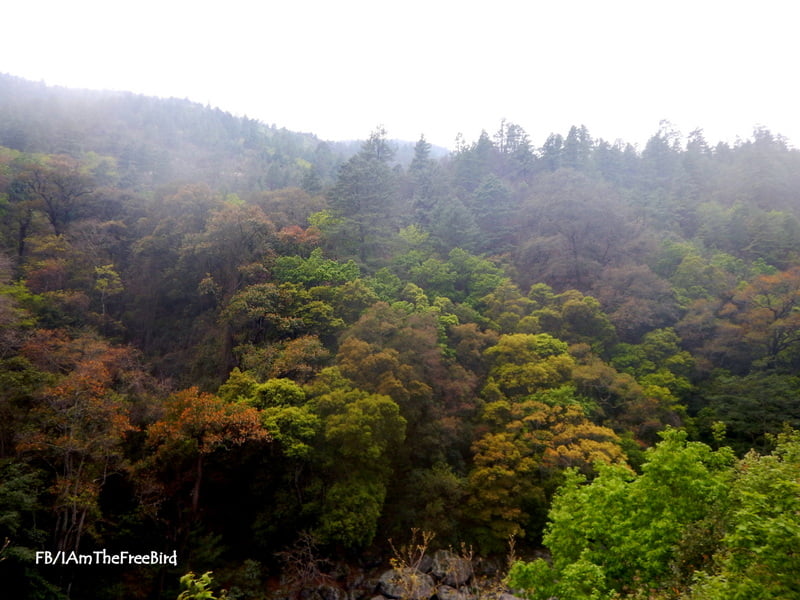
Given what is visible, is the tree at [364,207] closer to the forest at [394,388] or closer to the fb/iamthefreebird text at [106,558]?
the forest at [394,388]

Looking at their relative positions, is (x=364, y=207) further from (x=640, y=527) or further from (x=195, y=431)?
(x=640, y=527)

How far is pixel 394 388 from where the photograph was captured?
16641 millimetres

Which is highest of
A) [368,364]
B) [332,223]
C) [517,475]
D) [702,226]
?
[702,226]

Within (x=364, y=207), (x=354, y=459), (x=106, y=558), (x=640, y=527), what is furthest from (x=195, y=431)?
(x=364, y=207)

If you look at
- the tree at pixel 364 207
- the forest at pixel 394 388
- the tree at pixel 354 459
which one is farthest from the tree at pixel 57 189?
the tree at pixel 354 459

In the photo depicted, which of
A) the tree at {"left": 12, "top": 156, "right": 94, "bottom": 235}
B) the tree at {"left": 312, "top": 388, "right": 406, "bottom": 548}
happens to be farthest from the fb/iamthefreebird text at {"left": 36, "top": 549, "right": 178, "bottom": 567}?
the tree at {"left": 12, "top": 156, "right": 94, "bottom": 235}

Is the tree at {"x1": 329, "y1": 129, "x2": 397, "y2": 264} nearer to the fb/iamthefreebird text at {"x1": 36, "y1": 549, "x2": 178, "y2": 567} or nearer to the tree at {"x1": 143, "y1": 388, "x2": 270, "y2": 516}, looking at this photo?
the tree at {"x1": 143, "y1": 388, "x2": 270, "y2": 516}

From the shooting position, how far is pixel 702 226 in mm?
34906

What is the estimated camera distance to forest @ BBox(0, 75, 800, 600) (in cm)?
1002

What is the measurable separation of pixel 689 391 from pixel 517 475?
1327 centimetres

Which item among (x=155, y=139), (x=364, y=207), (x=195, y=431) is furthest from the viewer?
(x=155, y=139)

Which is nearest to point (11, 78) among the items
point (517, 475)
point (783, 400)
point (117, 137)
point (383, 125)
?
point (117, 137)

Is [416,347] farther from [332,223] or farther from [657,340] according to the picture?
[657,340]

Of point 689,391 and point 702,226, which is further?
point 702,226
